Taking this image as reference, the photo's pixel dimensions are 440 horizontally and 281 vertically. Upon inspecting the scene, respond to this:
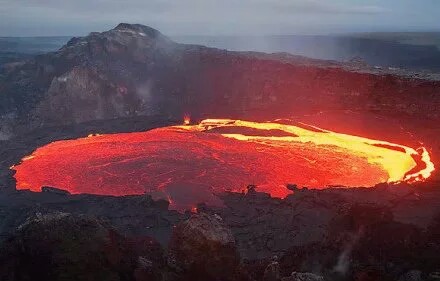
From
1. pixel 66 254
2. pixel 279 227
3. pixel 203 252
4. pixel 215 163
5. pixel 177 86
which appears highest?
pixel 66 254

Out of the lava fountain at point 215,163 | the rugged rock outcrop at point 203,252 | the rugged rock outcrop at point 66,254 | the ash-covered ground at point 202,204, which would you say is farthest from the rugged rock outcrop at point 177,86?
the rugged rock outcrop at point 66,254

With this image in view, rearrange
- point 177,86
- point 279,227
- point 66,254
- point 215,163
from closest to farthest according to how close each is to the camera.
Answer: point 66,254, point 279,227, point 215,163, point 177,86

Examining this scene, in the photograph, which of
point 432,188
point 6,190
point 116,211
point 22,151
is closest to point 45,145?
point 22,151

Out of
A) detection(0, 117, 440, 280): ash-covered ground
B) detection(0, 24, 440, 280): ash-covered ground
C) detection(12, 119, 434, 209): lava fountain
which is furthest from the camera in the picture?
detection(12, 119, 434, 209): lava fountain

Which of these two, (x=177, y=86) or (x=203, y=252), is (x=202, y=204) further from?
(x=177, y=86)

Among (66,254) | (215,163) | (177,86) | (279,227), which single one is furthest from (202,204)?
(177,86)

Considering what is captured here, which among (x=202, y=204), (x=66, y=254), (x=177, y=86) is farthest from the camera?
(x=177, y=86)

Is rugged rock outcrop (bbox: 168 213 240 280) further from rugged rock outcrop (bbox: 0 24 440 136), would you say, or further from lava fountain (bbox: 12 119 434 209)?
rugged rock outcrop (bbox: 0 24 440 136)

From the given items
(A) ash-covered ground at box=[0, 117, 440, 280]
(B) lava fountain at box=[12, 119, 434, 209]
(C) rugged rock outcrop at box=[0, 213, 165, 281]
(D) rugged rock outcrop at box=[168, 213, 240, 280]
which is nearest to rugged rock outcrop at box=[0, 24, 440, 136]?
(B) lava fountain at box=[12, 119, 434, 209]
